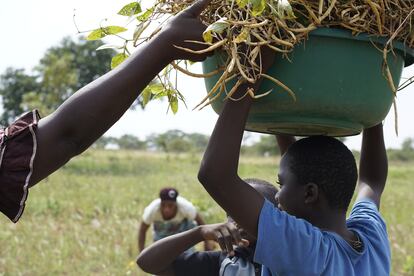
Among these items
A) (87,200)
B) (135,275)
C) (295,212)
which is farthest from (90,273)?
(295,212)

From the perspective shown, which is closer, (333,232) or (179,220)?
(333,232)

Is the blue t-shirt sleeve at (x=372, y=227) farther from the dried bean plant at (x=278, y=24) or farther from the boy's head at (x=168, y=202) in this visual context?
the boy's head at (x=168, y=202)

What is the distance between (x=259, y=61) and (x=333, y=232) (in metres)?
0.48

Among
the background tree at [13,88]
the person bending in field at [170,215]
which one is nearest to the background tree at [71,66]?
the background tree at [13,88]

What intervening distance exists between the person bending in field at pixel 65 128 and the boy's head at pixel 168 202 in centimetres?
438

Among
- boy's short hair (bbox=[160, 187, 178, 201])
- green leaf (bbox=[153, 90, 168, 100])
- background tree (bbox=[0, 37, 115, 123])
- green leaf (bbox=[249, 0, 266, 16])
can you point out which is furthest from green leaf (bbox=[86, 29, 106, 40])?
background tree (bbox=[0, 37, 115, 123])

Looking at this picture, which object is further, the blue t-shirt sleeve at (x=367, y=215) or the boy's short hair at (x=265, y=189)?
the boy's short hair at (x=265, y=189)

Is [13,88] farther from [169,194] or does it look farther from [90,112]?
[90,112]

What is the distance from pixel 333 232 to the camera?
1657mm

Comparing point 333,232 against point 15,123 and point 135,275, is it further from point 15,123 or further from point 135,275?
point 135,275

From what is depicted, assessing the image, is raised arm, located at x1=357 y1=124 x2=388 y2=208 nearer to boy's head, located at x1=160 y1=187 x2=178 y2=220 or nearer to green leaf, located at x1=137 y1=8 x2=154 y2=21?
green leaf, located at x1=137 y1=8 x2=154 y2=21

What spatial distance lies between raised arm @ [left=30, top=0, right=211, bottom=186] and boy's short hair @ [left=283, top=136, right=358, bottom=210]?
494 mm

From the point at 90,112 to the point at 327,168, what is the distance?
636 mm

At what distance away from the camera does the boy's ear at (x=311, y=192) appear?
166cm
